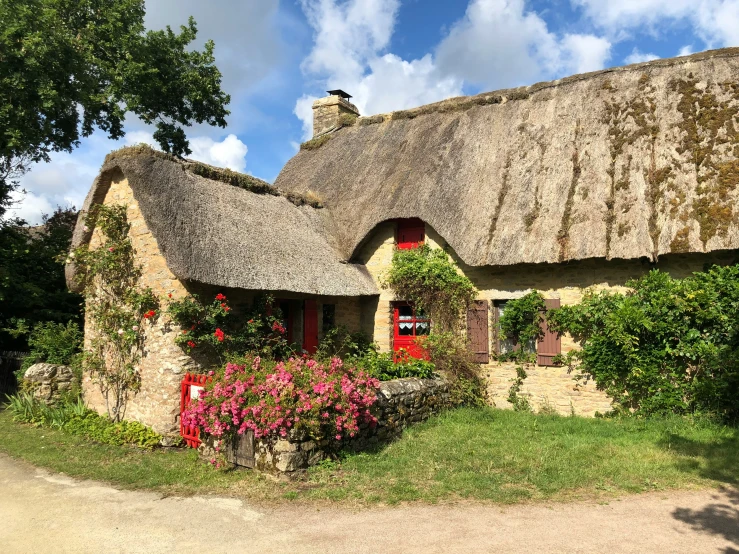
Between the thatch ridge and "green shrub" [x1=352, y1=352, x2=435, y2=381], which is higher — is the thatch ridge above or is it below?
above

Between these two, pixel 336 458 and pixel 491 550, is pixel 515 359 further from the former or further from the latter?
pixel 491 550

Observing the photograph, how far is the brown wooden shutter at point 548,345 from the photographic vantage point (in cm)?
988

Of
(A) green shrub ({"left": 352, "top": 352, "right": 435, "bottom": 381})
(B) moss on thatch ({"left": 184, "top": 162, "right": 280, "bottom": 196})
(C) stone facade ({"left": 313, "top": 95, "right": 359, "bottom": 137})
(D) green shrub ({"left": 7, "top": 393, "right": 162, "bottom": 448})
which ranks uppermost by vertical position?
(C) stone facade ({"left": 313, "top": 95, "right": 359, "bottom": 137})

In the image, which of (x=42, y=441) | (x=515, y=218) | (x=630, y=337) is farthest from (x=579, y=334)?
(x=42, y=441)

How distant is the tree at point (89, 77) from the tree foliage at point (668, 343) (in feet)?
40.7

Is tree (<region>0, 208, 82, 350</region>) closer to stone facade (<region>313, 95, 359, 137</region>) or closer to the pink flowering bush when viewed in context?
the pink flowering bush

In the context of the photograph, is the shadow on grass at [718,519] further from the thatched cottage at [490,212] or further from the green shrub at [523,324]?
the green shrub at [523,324]

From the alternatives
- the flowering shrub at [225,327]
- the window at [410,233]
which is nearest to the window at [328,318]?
the flowering shrub at [225,327]

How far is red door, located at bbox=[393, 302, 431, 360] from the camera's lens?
453 inches

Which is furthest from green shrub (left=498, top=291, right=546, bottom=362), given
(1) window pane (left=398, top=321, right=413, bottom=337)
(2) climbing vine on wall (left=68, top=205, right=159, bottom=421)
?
(2) climbing vine on wall (left=68, top=205, right=159, bottom=421)

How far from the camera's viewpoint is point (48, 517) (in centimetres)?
521

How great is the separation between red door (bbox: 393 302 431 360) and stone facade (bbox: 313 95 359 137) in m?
7.09

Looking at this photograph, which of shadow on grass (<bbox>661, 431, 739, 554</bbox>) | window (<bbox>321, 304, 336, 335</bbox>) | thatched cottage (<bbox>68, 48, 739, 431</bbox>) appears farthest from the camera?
window (<bbox>321, 304, 336, 335</bbox>)

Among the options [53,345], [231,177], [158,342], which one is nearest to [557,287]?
[231,177]
